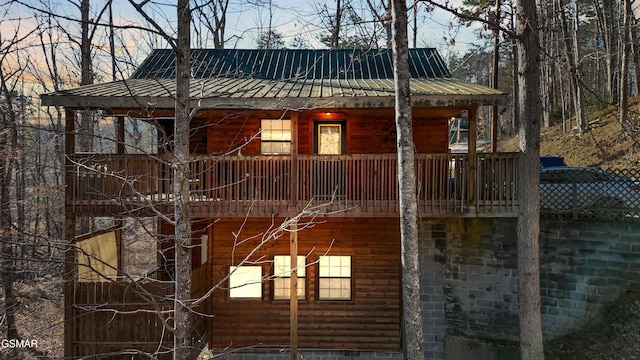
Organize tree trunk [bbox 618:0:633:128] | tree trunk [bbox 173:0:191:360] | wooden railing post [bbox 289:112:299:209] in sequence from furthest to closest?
tree trunk [bbox 618:0:633:128]
wooden railing post [bbox 289:112:299:209]
tree trunk [bbox 173:0:191:360]

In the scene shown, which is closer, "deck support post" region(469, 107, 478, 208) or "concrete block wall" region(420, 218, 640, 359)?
"deck support post" region(469, 107, 478, 208)

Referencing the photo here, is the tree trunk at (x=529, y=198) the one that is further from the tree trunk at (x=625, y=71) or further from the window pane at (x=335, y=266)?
the tree trunk at (x=625, y=71)

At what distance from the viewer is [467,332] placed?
32.9ft

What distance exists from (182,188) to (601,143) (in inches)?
824

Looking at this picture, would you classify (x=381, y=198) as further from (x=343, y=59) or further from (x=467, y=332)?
(x=343, y=59)

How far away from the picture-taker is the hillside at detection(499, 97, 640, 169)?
17000 mm

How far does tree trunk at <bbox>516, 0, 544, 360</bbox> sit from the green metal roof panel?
149 inches

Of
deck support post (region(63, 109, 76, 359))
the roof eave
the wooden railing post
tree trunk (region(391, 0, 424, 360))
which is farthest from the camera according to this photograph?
the wooden railing post

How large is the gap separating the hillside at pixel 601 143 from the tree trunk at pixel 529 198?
402 inches

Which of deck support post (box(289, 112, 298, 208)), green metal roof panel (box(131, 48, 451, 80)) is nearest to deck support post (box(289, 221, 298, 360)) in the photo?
deck support post (box(289, 112, 298, 208))

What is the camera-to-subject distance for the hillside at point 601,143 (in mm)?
17000

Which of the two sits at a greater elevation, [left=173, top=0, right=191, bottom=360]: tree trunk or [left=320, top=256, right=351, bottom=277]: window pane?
[left=173, top=0, right=191, bottom=360]: tree trunk

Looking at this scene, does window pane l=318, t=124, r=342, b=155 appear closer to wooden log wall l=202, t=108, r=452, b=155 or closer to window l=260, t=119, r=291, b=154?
wooden log wall l=202, t=108, r=452, b=155

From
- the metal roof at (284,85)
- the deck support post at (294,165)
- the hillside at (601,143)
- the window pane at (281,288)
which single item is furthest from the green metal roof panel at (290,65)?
the hillside at (601,143)
